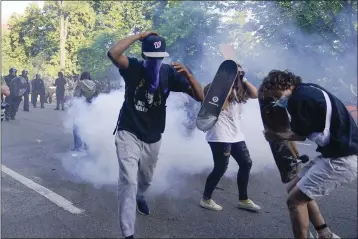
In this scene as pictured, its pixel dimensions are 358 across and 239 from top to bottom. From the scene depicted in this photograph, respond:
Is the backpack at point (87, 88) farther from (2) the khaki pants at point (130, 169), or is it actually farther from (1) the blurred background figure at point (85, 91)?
(2) the khaki pants at point (130, 169)

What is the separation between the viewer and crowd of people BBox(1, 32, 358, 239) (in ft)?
8.20

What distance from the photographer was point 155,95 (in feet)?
9.97

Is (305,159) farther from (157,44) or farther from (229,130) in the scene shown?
(157,44)

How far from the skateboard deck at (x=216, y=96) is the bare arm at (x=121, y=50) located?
792 millimetres

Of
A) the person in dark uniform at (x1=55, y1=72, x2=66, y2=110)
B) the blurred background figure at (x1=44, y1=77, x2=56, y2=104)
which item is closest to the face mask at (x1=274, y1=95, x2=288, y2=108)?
the person in dark uniform at (x1=55, y1=72, x2=66, y2=110)

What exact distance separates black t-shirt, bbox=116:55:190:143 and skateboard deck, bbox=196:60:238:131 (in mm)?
306

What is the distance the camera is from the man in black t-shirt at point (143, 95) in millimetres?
2891

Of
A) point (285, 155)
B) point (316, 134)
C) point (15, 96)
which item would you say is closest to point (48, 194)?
point (285, 155)

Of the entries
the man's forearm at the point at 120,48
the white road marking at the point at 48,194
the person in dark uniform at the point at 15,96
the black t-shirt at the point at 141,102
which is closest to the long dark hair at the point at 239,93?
the black t-shirt at the point at 141,102

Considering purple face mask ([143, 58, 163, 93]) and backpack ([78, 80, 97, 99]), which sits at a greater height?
purple face mask ([143, 58, 163, 93])

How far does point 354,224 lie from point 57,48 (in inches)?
920

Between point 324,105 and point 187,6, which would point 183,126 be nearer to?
point 324,105

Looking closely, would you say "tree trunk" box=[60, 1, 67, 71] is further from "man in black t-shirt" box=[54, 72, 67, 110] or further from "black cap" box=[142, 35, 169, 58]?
"black cap" box=[142, 35, 169, 58]

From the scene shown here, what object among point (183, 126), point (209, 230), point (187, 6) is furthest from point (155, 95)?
point (187, 6)
